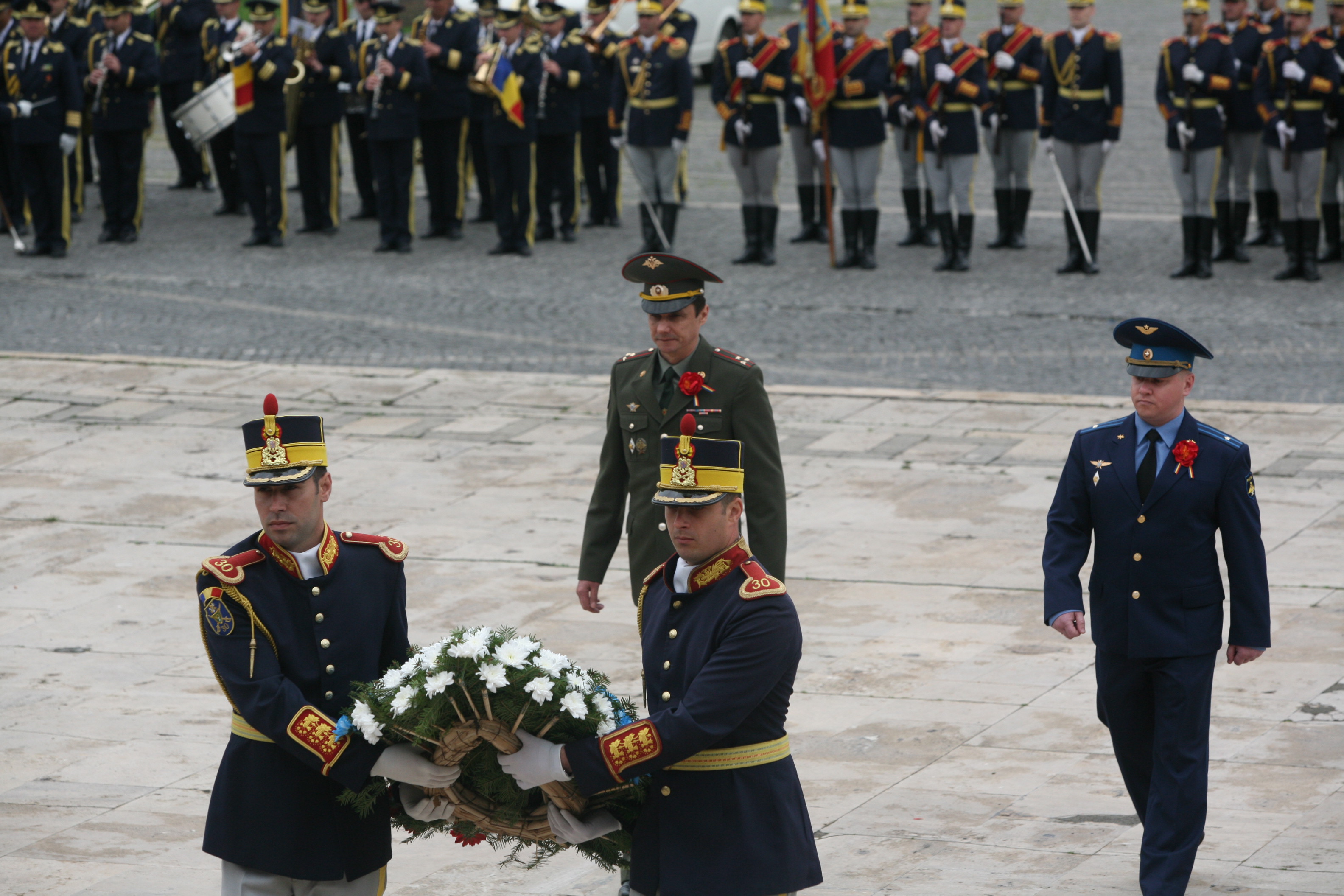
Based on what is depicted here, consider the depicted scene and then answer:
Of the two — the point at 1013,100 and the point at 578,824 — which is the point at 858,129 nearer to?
the point at 1013,100

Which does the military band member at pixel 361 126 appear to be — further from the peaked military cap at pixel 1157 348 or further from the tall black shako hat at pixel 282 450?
the tall black shako hat at pixel 282 450

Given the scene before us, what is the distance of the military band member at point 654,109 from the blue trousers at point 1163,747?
11.6 m

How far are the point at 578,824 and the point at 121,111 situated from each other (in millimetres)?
15150

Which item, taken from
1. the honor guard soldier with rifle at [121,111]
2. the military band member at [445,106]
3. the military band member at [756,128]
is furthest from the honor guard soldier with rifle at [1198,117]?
the honor guard soldier with rifle at [121,111]

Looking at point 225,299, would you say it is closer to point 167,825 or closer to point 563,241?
point 563,241

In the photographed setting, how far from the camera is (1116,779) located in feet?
21.9

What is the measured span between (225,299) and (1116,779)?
1079 centimetres

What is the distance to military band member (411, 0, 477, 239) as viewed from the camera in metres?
18.2

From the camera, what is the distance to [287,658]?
4555 millimetres

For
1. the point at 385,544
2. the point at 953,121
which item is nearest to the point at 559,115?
the point at 953,121

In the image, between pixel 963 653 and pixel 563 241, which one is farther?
pixel 563 241

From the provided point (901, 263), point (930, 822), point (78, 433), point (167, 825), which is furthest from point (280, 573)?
point (901, 263)

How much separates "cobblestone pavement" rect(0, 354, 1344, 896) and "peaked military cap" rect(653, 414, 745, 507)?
189cm

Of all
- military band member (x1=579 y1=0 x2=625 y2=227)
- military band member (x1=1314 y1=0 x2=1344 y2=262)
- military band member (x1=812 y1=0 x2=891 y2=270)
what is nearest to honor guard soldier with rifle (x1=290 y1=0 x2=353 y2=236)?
military band member (x1=579 y1=0 x2=625 y2=227)
